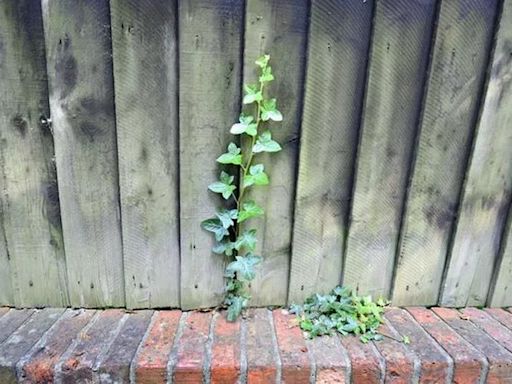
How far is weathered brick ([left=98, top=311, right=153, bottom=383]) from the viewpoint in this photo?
0.99 meters

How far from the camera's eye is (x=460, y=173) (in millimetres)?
1174

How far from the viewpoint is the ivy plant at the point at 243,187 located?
1.05m

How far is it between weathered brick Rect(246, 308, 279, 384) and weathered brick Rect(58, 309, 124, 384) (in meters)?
0.39

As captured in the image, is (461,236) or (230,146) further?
(461,236)

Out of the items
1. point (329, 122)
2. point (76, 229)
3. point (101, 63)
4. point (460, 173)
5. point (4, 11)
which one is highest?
point (4, 11)

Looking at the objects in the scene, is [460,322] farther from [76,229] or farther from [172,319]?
[76,229]

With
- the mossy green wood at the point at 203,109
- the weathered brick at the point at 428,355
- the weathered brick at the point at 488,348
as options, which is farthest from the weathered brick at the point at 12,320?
the weathered brick at the point at 488,348

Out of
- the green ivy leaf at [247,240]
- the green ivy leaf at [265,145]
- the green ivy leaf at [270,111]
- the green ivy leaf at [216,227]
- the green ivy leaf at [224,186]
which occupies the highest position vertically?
the green ivy leaf at [270,111]

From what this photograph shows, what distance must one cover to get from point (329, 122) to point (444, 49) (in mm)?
367

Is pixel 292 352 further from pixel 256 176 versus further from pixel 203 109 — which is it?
pixel 203 109

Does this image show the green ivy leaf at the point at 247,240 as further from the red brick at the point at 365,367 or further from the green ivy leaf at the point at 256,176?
the red brick at the point at 365,367

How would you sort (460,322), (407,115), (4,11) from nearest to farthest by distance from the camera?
(4,11), (407,115), (460,322)

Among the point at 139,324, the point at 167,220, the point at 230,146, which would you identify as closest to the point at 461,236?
the point at 230,146

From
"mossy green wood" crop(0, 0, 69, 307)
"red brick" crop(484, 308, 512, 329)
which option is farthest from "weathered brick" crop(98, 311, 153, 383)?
"red brick" crop(484, 308, 512, 329)
